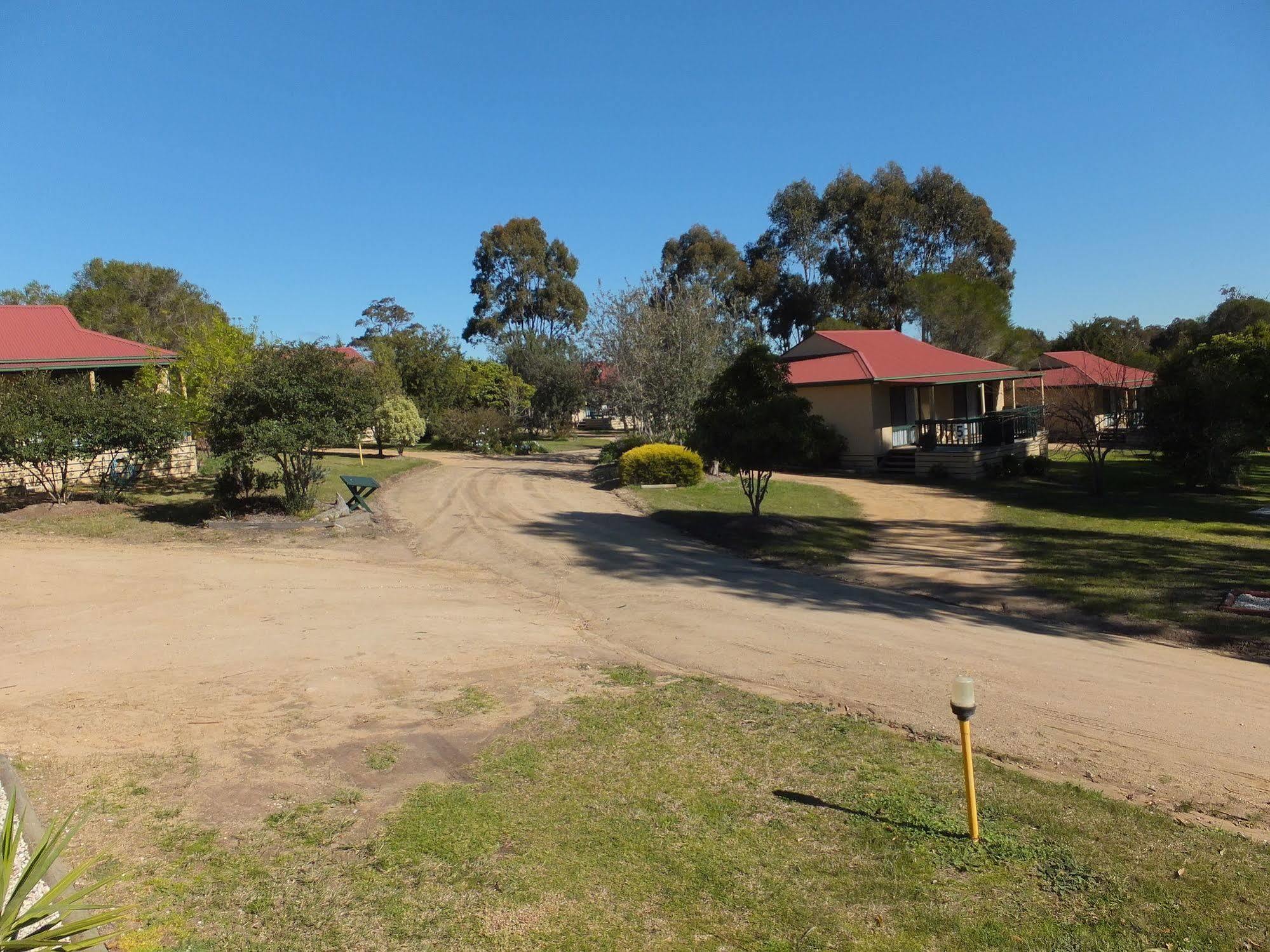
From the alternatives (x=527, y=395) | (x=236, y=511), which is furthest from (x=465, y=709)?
(x=527, y=395)

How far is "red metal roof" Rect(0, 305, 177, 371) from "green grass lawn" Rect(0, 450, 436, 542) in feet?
12.0

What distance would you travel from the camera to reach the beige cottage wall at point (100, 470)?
1969cm

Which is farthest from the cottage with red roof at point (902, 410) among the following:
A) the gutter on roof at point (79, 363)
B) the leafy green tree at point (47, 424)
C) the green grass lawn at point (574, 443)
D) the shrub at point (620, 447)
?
the leafy green tree at point (47, 424)

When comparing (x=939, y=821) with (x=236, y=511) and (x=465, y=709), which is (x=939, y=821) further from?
(x=236, y=511)

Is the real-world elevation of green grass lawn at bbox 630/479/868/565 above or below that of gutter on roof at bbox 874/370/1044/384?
below

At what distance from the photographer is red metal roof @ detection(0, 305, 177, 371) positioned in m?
22.1

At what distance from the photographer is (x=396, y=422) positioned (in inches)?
1313

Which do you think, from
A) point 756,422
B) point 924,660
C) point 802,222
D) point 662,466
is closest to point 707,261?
point 802,222

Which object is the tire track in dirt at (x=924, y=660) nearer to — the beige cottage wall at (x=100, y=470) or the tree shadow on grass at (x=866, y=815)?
the tree shadow on grass at (x=866, y=815)

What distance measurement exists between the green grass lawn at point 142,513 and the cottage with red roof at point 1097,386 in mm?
24043

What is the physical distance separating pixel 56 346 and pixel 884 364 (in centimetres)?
2537

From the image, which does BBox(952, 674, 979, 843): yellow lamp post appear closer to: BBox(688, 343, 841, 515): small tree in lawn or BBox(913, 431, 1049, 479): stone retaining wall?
BBox(688, 343, 841, 515): small tree in lawn

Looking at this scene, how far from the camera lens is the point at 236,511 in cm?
1725

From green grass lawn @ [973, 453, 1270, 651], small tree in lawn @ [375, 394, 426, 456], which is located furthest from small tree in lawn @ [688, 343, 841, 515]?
small tree in lawn @ [375, 394, 426, 456]
